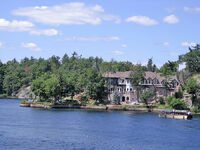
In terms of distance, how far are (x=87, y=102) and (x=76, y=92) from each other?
858 centimetres

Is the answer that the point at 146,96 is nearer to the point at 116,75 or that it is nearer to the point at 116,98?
the point at 116,98

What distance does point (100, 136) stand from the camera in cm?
6862

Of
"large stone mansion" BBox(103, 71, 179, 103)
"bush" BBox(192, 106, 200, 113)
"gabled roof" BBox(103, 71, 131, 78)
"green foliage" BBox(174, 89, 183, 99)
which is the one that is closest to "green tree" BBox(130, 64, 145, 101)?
"large stone mansion" BBox(103, 71, 179, 103)

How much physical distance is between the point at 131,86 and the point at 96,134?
2860 inches

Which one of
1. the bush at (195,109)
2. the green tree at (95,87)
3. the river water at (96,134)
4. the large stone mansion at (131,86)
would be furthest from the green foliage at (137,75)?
the river water at (96,134)

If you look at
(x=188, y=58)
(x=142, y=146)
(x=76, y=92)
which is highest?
(x=188, y=58)

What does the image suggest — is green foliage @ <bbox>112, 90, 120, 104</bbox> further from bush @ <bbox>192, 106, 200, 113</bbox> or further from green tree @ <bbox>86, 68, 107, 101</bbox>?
bush @ <bbox>192, 106, 200, 113</bbox>

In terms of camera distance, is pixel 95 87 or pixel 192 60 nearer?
pixel 95 87

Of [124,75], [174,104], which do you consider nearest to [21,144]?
[174,104]

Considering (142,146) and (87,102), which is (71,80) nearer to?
(87,102)

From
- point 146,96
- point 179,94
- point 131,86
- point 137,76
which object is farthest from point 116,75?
point 179,94

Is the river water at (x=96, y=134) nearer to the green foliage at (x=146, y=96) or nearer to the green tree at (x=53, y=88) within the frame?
the green foliage at (x=146, y=96)

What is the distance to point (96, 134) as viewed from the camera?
7075cm

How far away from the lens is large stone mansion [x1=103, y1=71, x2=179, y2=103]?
13788cm
